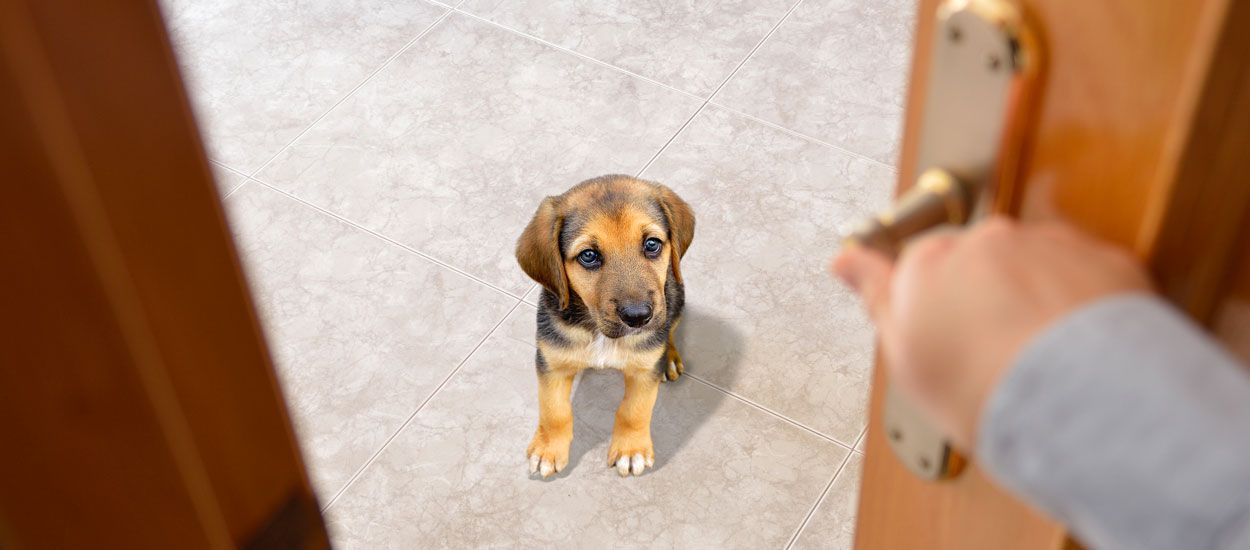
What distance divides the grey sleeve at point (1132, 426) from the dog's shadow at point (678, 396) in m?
1.70

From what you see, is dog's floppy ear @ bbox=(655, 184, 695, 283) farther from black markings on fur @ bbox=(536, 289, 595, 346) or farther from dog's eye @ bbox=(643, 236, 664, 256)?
black markings on fur @ bbox=(536, 289, 595, 346)

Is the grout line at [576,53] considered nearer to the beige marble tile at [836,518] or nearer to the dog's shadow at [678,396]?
the dog's shadow at [678,396]

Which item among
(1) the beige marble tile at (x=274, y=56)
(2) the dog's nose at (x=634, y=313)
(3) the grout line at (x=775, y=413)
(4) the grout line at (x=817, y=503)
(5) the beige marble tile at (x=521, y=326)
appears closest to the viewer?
(2) the dog's nose at (x=634, y=313)

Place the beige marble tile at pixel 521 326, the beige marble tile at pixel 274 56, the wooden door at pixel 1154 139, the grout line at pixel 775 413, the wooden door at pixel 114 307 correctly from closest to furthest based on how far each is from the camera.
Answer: the wooden door at pixel 114 307, the wooden door at pixel 1154 139, the grout line at pixel 775 413, the beige marble tile at pixel 521 326, the beige marble tile at pixel 274 56

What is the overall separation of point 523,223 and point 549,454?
0.60 m

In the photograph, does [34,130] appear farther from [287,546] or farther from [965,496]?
[965,496]

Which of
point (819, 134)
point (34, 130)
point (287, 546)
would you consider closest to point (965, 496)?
point (287, 546)

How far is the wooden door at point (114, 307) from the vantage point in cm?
31

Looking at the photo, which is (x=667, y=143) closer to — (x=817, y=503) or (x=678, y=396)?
(x=678, y=396)

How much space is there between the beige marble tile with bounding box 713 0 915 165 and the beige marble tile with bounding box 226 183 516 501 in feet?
2.69

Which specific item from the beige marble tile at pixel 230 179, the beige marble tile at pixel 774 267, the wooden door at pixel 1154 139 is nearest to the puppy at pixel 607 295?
the beige marble tile at pixel 774 267

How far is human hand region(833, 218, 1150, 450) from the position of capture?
437 mm

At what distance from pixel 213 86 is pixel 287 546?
2619mm

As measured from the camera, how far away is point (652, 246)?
1964 millimetres
